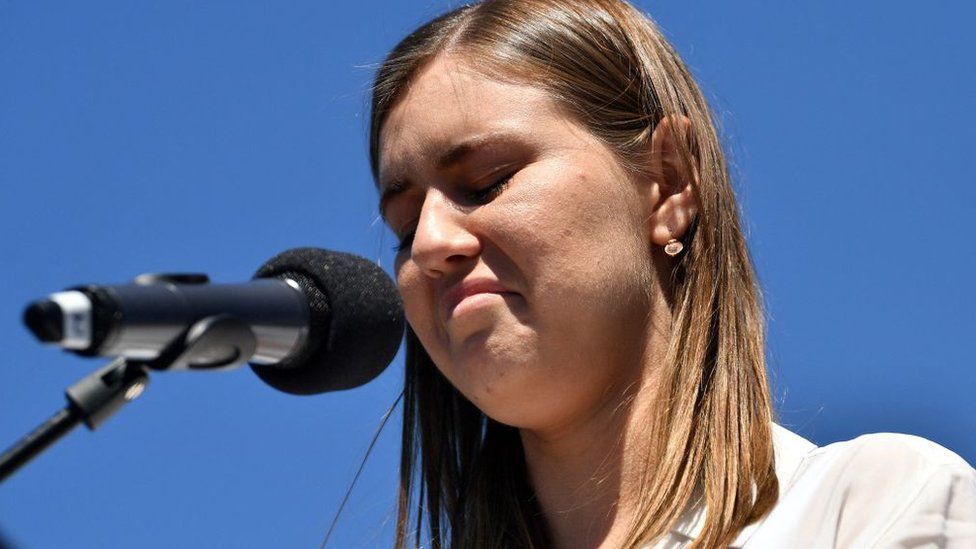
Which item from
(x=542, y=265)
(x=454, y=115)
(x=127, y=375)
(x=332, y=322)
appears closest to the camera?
(x=127, y=375)

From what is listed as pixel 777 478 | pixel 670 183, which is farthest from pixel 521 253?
pixel 777 478

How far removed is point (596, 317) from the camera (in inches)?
117

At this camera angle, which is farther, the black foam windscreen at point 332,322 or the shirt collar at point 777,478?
the shirt collar at point 777,478

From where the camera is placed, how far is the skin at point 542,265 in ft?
9.66

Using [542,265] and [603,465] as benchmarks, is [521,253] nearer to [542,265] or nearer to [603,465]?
[542,265]

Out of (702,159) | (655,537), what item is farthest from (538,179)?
(655,537)

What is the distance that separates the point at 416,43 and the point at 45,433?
1.86 m

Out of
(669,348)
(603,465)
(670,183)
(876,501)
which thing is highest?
(670,183)

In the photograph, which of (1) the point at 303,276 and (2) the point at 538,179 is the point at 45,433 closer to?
(1) the point at 303,276

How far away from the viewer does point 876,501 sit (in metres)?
2.72

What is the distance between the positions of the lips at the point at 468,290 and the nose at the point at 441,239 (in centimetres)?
5

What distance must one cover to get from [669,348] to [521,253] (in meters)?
0.43

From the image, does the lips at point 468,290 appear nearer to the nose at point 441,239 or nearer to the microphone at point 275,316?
the nose at point 441,239

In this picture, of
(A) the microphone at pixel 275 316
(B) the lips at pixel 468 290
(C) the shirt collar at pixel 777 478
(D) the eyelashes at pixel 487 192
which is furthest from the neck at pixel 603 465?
(A) the microphone at pixel 275 316
